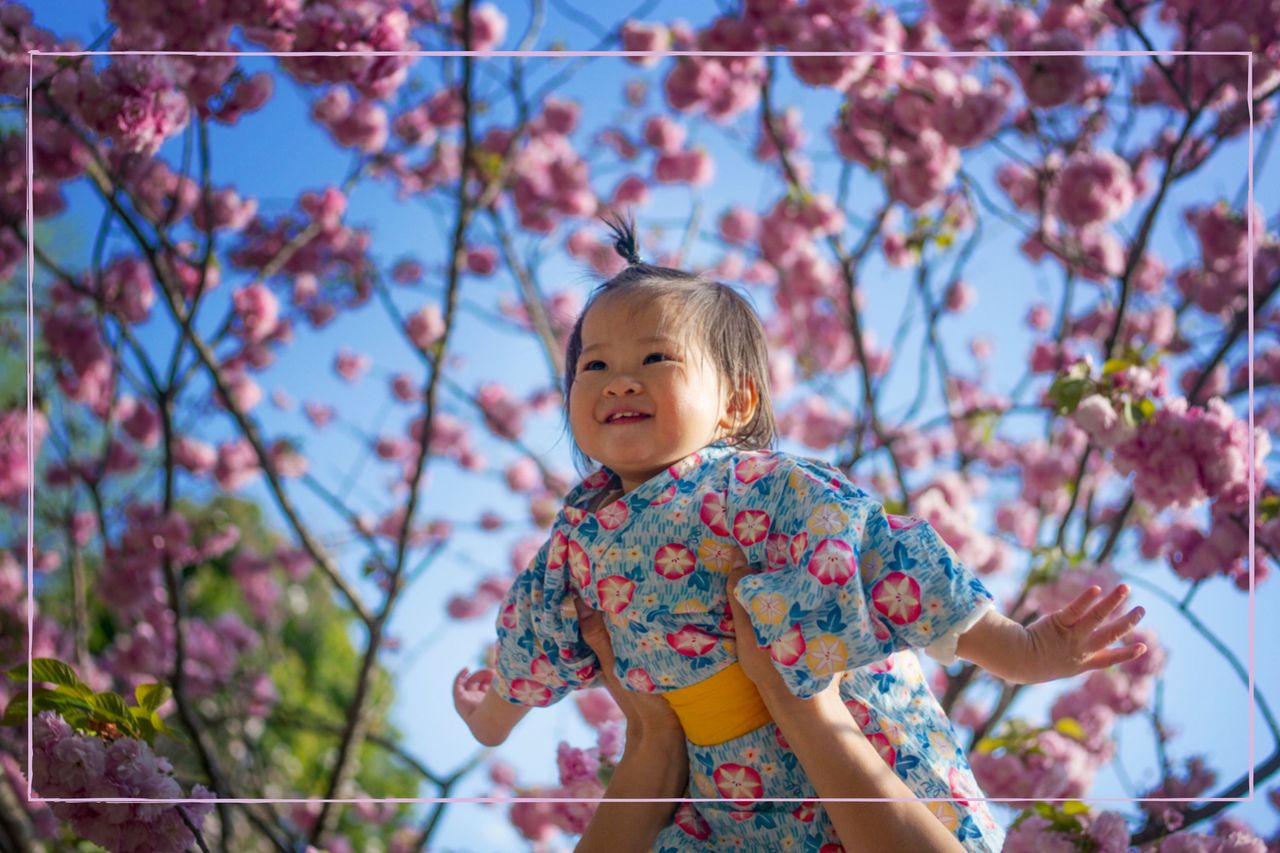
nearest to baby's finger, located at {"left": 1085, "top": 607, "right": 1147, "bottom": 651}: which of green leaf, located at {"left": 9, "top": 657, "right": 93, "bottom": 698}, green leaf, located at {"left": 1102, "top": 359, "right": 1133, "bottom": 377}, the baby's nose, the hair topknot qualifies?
the baby's nose

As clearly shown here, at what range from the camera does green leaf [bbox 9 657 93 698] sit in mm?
1329

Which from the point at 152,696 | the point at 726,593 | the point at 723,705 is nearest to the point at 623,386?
the point at 726,593

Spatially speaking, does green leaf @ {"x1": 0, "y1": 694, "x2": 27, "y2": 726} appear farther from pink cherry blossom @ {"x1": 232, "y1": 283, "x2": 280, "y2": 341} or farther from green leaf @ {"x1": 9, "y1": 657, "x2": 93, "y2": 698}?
pink cherry blossom @ {"x1": 232, "y1": 283, "x2": 280, "y2": 341}

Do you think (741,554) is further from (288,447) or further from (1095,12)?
(288,447)

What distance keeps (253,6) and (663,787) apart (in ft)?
5.11

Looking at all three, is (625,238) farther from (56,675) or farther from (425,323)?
(425,323)

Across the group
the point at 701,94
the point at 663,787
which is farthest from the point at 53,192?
the point at 663,787

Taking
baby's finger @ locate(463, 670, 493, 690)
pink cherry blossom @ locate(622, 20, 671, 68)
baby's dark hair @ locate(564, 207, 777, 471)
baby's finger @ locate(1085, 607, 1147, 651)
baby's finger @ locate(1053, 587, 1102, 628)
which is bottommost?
baby's finger @ locate(463, 670, 493, 690)

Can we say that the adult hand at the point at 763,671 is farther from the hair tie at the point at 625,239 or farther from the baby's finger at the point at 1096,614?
the hair tie at the point at 625,239

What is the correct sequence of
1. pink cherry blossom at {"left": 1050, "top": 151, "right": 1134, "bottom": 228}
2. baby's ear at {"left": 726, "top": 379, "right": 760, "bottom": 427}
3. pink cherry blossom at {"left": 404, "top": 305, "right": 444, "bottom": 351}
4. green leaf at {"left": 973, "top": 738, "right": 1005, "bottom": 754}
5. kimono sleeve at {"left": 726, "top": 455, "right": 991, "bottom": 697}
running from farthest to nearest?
pink cherry blossom at {"left": 404, "top": 305, "right": 444, "bottom": 351}, pink cherry blossom at {"left": 1050, "top": 151, "right": 1134, "bottom": 228}, green leaf at {"left": 973, "top": 738, "right": 1005, "bottom": 754}, baby's ear at {"left": 726, "top": 379, "right": 760, "bottom": 427}, kimono sleeve at {"left": 726, "top": 455, "right": 991, "bottom": 697}

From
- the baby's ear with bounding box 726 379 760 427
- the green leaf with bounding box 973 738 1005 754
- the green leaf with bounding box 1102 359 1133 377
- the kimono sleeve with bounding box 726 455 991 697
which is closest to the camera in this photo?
the kimono sleeve with bounding box 726 455 991 697

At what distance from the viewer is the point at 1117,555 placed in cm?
233

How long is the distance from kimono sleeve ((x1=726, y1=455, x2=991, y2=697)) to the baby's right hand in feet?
1.45

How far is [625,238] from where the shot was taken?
1370 millimetres
